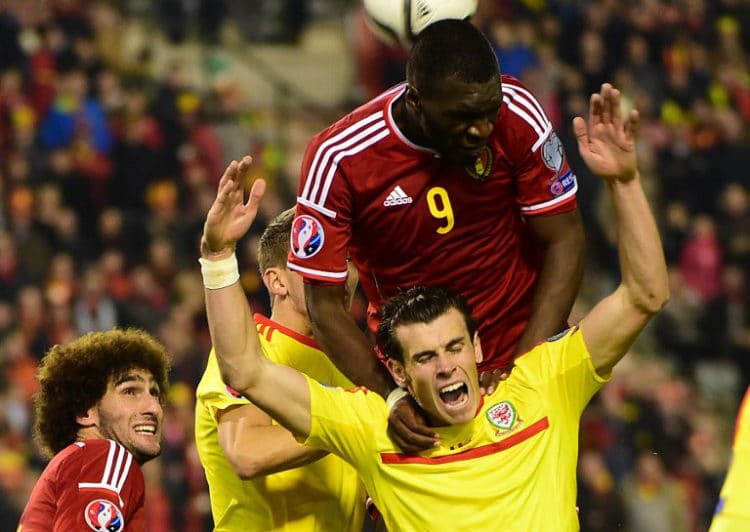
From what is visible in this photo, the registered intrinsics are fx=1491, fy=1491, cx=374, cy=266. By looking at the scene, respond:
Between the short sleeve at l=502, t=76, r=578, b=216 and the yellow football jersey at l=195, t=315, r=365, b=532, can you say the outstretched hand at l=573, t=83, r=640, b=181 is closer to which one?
the short sleeve at l=502, t=76, r=578, b=216

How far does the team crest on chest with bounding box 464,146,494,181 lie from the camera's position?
14.9ft

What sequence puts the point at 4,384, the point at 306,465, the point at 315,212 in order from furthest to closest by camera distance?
the point at 4,384 → the point at 306,465 → the point at 315,212

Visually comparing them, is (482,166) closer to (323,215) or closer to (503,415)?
(323,215)

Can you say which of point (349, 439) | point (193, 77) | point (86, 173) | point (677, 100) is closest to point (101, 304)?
point (86, 173)

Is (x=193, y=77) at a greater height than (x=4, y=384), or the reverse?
(x=193, y=77)

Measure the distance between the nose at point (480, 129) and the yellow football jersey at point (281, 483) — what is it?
45.0 inches

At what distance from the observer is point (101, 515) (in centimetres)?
451

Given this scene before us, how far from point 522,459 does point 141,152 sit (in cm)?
787

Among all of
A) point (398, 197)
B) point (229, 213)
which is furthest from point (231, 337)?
point (398, 197)

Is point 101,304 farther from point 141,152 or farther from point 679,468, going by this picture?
point 679,468

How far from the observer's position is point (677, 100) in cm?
1313

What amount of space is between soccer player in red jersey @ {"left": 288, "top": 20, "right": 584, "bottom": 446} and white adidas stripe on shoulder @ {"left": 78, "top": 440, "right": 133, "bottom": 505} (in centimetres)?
72

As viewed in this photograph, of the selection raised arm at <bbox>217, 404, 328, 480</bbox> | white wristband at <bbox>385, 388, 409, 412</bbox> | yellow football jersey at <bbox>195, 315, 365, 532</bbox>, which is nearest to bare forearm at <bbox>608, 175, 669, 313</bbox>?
white wristband at <bbox>385, 388, 409, 412</bbox>

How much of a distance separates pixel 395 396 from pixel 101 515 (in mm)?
967
